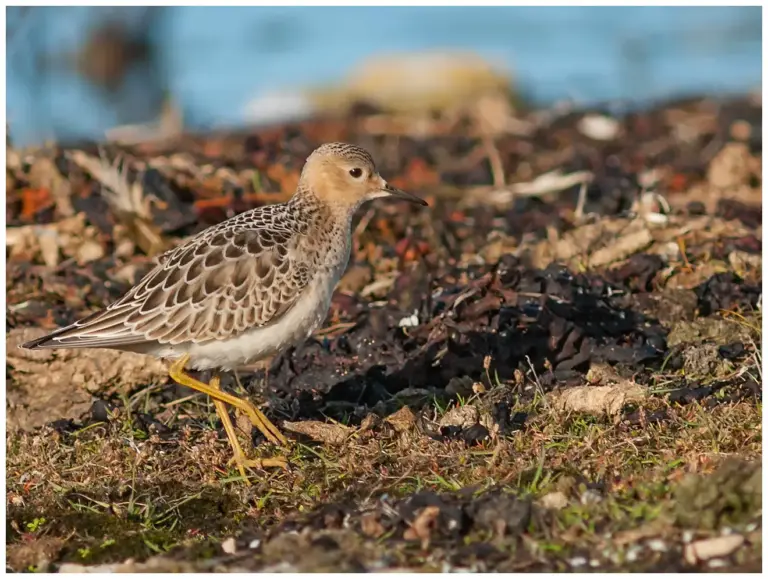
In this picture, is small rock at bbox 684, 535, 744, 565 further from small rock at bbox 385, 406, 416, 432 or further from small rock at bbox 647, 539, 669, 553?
small rock at bbox 385, 406, 416, 432

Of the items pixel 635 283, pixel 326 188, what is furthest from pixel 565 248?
pixel 326 188

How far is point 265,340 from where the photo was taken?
21.7 feet

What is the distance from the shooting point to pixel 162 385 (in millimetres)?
7574

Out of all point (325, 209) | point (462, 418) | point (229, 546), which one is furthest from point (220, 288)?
point (229, 546)

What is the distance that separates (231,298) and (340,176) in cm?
109

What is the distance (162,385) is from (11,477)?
1273 mm

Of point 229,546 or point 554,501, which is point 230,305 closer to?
point 229,546

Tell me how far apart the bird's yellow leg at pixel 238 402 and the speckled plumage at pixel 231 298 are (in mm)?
85

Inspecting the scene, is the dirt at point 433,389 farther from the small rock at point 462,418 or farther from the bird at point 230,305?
the bird at point 230,305

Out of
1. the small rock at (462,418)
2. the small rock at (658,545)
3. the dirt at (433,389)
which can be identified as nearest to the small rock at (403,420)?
the dirt at (433,389)

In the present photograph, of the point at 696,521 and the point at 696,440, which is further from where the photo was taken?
the point at 696,440

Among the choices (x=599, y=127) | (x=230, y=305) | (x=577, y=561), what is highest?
(x=230, y=305)

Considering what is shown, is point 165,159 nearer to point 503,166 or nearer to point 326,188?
point 503,166

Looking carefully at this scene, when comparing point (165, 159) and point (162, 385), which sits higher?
point (165, 159)
